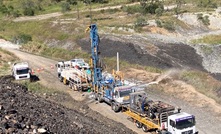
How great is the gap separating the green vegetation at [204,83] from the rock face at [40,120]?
12565 millimetres

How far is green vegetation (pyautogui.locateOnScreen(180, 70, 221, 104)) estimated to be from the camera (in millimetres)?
39756

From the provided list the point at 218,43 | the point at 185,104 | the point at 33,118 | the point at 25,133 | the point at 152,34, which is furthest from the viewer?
the point at 152,34

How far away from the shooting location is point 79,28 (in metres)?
76.1

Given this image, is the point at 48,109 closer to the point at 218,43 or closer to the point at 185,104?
the point at 185,104

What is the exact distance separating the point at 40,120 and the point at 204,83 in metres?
22.5

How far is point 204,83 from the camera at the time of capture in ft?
138

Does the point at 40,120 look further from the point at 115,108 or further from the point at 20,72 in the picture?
the point at 20,72

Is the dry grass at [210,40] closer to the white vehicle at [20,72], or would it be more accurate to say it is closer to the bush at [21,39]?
the bush at [21,39]

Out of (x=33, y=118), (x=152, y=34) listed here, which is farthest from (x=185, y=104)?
(x=152, y=34)

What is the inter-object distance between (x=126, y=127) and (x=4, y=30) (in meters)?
64.9

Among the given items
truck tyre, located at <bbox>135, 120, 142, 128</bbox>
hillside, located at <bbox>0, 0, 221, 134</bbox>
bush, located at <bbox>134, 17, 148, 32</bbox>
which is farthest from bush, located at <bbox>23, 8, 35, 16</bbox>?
truck tyre, located at <bbox>135, 120, 142, 128</bbox>

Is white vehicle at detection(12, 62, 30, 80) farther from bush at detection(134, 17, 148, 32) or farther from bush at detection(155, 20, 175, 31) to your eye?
bush at detection(155, 20, 175, 31)

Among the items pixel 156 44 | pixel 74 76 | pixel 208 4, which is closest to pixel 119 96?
pixel 74 76

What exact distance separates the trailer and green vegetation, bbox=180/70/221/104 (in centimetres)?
1004
